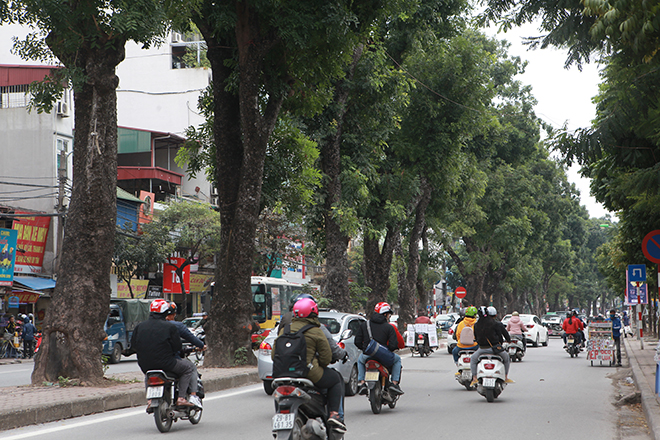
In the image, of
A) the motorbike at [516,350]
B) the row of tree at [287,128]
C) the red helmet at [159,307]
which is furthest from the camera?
the motorbike at [516,350]

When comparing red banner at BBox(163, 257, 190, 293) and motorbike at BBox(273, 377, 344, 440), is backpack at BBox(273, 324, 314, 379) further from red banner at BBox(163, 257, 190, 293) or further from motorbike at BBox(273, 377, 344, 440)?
red banner at BBox(163, 257, 190, 293)

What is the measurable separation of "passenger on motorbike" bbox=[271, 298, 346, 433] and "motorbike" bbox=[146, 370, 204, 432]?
2.43 m

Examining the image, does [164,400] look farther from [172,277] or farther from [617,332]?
[172,277]

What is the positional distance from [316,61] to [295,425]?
11091mm

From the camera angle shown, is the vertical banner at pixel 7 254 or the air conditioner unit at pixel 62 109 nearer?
the vertical banner at pixel 7 254

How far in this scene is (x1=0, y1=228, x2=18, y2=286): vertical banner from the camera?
25.7 meters

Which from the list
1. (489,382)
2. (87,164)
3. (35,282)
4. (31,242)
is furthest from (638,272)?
(31,242)

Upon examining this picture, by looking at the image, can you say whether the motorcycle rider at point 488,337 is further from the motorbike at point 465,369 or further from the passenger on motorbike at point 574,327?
the passenger on motorbike at point 574,327

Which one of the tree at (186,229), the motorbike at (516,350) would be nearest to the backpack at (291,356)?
the motorbike at (516,350)

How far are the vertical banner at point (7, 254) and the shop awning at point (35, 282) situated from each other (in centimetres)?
175

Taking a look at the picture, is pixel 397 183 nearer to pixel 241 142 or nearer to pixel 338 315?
pixel 241 142

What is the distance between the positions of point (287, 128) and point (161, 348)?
1093 cm

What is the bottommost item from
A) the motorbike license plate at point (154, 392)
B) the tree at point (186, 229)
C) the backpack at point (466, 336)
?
the motorbike license plate at point (154, 392)

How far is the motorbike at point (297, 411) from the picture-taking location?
600 cm
